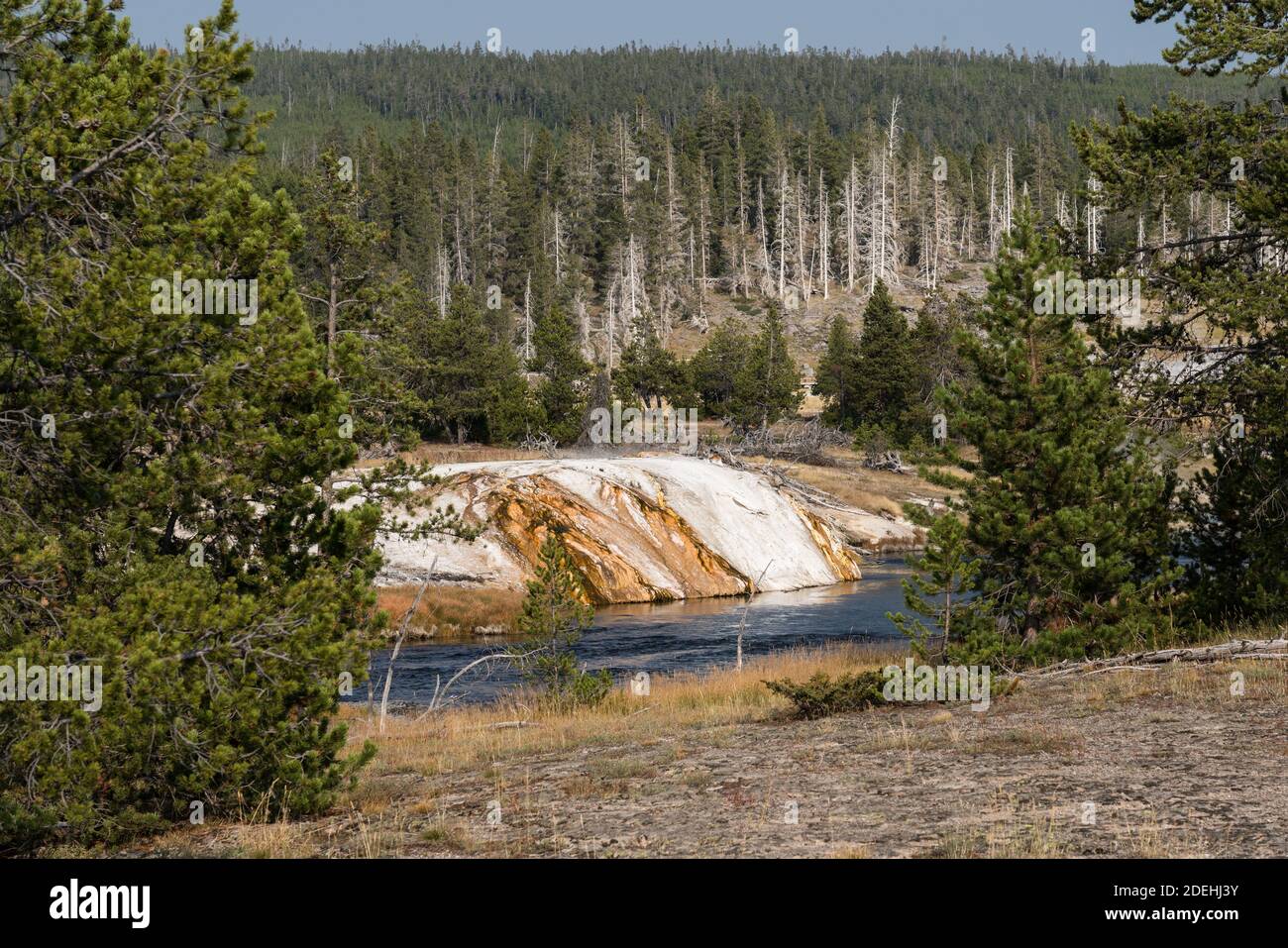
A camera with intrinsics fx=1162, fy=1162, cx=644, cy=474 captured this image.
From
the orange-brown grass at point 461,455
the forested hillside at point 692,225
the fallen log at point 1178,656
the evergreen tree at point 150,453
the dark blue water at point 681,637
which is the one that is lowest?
the dark blue water at point 681,637

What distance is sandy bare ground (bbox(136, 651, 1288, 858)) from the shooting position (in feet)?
27.5

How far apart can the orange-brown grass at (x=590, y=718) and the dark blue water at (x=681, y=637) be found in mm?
2947

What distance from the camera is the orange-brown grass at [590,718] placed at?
576 inches

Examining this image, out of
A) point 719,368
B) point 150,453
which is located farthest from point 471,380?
point 150,453

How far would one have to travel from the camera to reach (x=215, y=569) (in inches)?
435

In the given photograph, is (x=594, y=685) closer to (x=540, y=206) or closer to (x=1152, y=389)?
(x=1152, y=389)

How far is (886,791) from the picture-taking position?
10.2 metres

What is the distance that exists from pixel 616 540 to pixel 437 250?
7223 cm

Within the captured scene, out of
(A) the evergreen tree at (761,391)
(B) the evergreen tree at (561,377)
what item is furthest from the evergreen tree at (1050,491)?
(A) the evergreen tree at (761,391)

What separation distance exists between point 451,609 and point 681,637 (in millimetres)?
7790

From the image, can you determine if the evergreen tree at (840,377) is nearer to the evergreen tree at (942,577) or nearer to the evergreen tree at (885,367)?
the evergreen tree at (885,367)

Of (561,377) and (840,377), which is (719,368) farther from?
(561,377)

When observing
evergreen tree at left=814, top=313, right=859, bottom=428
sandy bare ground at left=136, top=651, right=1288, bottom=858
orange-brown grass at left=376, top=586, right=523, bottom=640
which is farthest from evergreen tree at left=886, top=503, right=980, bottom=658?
evergreen tree at left=814, top=313, right=859, bottom=428
